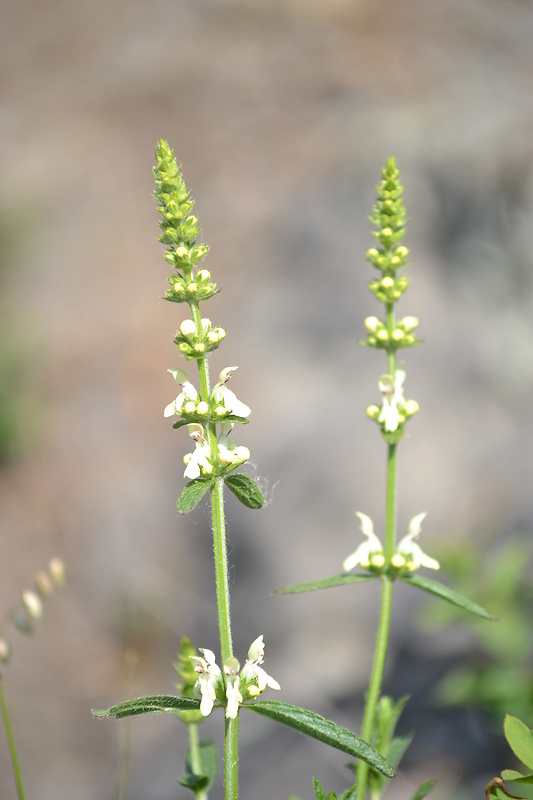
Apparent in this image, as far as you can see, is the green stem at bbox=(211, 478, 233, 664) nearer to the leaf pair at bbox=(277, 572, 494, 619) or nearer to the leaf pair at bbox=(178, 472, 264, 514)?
the leaf pair at bbox=(178, 472, 264, 514)

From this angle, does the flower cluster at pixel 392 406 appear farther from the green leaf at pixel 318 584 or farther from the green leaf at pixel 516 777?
the green leaf at pixel 516 777

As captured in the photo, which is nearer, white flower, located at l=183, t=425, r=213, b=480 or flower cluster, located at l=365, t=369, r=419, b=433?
white flower, located at l=183, t=425, r=213, b=480

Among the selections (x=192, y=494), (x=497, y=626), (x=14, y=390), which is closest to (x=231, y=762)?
(x=192, y=494)

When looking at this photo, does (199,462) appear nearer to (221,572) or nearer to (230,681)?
(221,572)

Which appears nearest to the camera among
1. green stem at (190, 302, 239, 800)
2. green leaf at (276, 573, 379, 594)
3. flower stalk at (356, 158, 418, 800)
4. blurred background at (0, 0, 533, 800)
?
green stem at (190, 302, 239, 800)

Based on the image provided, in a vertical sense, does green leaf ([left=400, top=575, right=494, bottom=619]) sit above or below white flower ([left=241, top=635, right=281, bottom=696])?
above

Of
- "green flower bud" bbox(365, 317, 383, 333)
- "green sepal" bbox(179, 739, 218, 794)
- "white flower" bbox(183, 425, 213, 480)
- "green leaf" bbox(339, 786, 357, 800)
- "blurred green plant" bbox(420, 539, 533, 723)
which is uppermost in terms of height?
"green flower bud" bbox(365, 317, 383, 333)

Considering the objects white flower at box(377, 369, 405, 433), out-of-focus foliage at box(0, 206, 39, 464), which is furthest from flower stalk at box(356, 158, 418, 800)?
out-of-focus foliage at box(0, 206, 39, 464)

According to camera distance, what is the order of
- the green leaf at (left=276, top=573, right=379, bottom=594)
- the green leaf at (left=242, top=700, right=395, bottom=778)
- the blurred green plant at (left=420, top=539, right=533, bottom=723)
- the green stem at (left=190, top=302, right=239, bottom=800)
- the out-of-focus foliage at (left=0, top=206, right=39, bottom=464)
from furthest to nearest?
1. the out-of-focus foliage at (left=0, top=206, right=39, bottom=464)
2. the blurred green plant at (left=420, top=539, right=533, bottom=723)
3. the green leaf at (left=276, top=573, right=379, bottom=594)
4. the green stem at (left=190, top=302, right=239, bottom=800)
5. the green leaf at (left=242, top=700, right=395, bottom=778)

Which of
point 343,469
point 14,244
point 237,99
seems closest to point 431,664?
point 343,469
